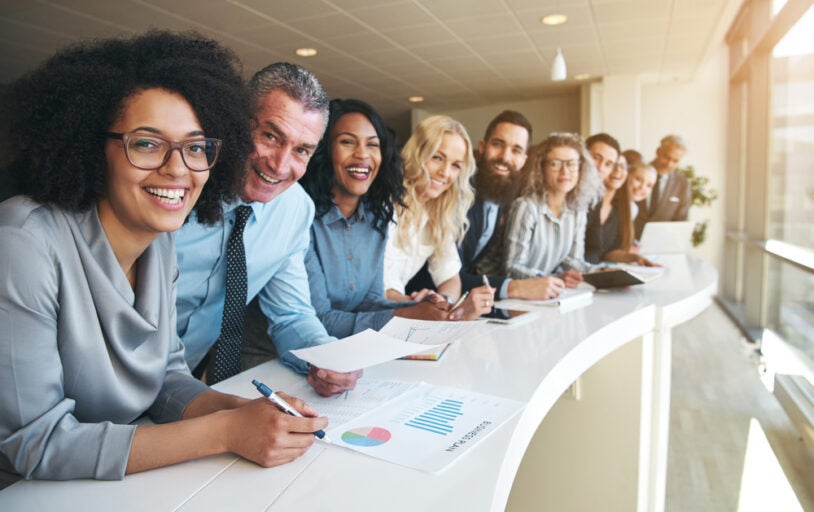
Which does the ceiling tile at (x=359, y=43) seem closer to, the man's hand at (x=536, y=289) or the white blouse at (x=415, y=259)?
the white blouse at (x=415, y=259)

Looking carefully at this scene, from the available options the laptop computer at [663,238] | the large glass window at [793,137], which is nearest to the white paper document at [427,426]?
the laptop computer at [663,238]

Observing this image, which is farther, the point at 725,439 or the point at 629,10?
the point at 629,10

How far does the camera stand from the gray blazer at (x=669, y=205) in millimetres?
4582

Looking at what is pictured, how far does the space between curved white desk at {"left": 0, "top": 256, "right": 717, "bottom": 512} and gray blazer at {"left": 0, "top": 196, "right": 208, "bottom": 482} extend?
0.06 metres

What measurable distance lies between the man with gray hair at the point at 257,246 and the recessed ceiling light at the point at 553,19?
4.74m

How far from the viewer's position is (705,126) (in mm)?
8438

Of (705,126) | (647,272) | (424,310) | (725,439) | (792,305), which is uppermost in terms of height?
(705,126)

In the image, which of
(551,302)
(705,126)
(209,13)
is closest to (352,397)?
(551,302)

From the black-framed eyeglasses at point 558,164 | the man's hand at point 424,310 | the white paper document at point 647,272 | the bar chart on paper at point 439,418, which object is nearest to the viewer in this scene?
the bar chart on paper at point 439,418

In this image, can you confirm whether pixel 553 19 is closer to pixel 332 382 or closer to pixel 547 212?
pixel 547 212

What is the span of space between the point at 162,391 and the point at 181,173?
1.39ft

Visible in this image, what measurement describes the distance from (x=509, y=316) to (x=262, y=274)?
85 centimetres

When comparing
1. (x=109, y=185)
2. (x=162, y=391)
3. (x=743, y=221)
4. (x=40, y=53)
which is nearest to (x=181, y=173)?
(x=109, y=185)

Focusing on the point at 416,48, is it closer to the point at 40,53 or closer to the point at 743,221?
the point at 40,53
